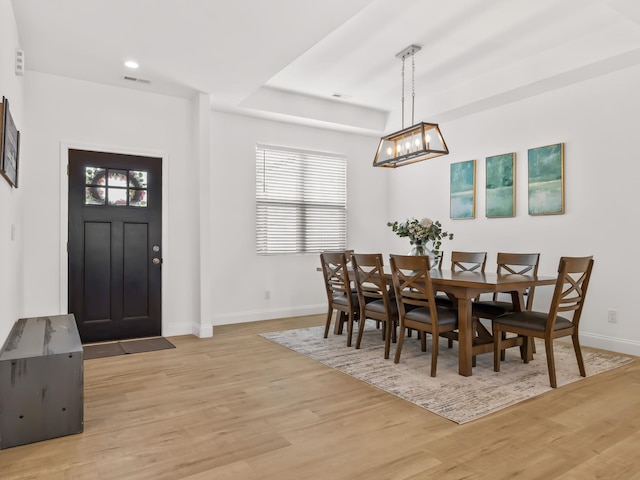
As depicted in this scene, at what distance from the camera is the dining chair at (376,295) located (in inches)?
149

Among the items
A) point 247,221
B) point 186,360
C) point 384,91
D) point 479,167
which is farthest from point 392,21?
point 186,360

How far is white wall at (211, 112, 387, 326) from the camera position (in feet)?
18.1

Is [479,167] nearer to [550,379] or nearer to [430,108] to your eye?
[430,108]

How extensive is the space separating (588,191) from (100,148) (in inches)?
205

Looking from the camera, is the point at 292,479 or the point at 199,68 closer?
the point at 292,479

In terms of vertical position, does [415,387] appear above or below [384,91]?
below

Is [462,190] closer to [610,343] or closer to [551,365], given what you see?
[610,343]

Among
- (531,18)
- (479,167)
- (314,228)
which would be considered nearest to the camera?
(531,18)

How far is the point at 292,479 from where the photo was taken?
1.91 meters

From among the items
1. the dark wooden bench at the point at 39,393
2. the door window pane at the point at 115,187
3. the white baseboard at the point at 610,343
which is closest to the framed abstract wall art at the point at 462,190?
the white baseboard at the point at 610,343

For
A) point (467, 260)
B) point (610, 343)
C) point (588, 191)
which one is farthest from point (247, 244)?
point (610, 343)

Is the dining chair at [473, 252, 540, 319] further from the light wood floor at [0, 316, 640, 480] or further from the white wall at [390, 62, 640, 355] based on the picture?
the light wood floor at [0, 316, 640, 480]

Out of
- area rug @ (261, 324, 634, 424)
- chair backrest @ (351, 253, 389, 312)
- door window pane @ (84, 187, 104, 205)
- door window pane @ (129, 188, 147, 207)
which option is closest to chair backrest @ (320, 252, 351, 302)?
chair backrest @ (351, 253, 389, 312)

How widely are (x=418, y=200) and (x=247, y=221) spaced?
2637 millimetres
